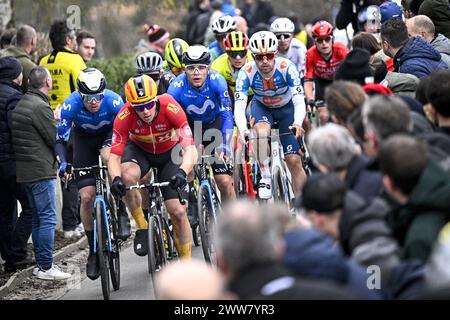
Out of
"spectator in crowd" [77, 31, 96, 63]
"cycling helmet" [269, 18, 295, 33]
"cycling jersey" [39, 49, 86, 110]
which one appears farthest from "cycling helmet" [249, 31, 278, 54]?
"spectator in crowd" [77, 31, 96, 63]

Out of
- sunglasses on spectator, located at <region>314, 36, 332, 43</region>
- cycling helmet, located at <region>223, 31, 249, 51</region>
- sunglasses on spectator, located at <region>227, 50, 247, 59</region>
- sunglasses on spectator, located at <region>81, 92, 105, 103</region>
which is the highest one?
sunglasses on spectator, located at <region>314, 36, 332, 43</region>

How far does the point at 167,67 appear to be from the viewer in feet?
50.4

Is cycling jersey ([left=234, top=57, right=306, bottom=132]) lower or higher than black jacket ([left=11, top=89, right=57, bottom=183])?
higher

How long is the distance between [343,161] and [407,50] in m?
4.77

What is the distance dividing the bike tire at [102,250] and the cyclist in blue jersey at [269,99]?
2.22 meters

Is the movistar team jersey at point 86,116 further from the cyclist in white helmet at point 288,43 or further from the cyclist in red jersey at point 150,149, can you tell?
the cyclist in white helmet at point 288,43

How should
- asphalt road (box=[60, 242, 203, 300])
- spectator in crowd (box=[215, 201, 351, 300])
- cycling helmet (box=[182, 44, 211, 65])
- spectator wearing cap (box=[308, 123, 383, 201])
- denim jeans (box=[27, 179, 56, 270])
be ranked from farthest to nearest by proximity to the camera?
cycling helmet (box=[182, 44, 211, 65])
denim jeans (box=[27, 179, 56, 270])
asphalt road (box=[60, 242, 203, 300])
spectator wearing cap (box=[308, 123, 383, 201])
spectator in crowd (box=[215, 201, 351, 300])

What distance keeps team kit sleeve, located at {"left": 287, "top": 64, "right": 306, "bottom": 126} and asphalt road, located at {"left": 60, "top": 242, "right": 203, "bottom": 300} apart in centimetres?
188

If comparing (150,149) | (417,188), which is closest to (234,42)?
(150,149)

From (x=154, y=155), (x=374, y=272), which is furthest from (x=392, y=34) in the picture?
(x=374, y=272)

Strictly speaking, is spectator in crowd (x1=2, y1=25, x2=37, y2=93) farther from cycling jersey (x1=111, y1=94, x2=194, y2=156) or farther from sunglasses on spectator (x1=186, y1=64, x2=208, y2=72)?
cycling jersey (x1=111, y1=94, x2=194, y2=156)

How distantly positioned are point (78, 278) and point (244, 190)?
240 cm

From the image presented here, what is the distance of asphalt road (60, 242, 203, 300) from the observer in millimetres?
10980

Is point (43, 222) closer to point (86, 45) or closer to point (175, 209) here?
point (175, 209)
